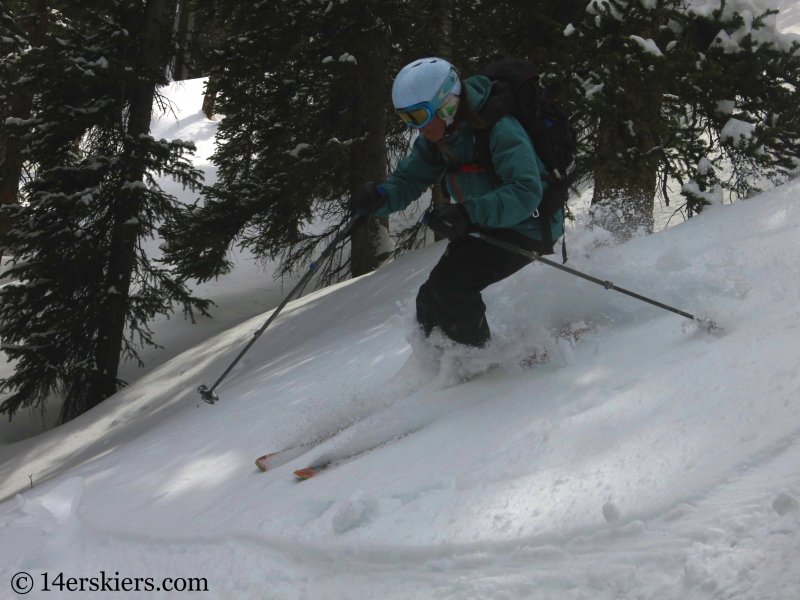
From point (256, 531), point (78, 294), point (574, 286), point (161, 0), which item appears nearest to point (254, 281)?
point (78, 294)

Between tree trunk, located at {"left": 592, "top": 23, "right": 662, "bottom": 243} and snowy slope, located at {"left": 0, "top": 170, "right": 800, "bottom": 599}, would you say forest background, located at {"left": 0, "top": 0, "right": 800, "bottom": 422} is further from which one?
snowy slope, located at {"left": 0, "top": 170, "right": 800, "bottom": 599}

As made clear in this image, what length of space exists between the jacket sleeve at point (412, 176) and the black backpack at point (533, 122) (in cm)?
49

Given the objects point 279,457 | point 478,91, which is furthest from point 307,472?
point 478,91

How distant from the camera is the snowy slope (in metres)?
1.90

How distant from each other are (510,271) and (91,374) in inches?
339

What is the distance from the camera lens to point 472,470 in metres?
2.49

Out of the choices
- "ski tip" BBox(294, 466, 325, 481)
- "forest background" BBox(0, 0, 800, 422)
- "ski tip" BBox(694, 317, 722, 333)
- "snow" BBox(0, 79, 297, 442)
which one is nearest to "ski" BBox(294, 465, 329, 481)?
"ski tip" BBox(294, 466, 325, 481)

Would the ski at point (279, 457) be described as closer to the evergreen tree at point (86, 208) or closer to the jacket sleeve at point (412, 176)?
the jacket sleeve at point (412, 176)

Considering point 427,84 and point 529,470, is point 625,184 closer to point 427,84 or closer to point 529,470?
point 427,84

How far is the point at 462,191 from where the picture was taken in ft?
11.9

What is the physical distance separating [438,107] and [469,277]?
0.95 meters

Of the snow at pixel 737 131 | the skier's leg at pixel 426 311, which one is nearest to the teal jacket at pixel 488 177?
the skier's leg at pixel 426 311

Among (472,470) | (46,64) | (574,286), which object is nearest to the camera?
(472,470)

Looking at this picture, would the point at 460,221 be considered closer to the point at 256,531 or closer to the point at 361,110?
the point at 256,531
